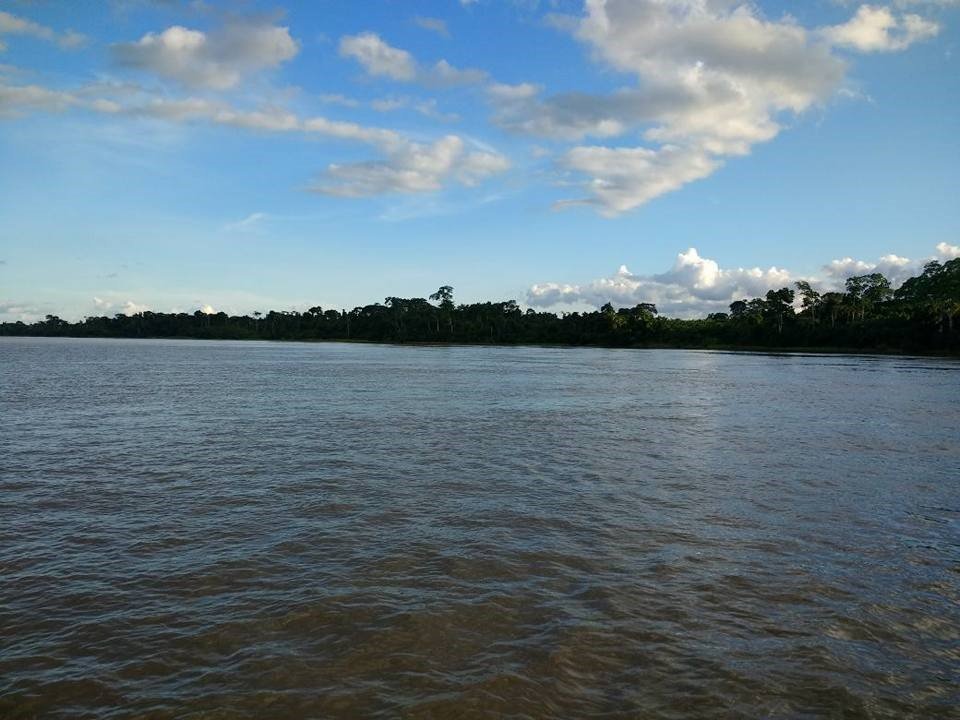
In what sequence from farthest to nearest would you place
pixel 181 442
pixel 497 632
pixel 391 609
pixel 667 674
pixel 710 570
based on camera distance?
pixel 181 442
pixel 710 570
pixel 391 609
pixel 497 632
pixel 667 674

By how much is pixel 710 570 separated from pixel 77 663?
35.2 feet

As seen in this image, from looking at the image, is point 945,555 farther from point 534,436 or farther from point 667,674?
point 534,436

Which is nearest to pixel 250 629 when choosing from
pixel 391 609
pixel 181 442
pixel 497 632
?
pixel 391 609

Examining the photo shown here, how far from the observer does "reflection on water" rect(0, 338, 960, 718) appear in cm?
790

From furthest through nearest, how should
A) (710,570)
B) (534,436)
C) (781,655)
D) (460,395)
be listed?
(460,395) < (534,436) < (710,570) < (781,655)

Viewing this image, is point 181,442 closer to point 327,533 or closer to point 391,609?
point 327,533

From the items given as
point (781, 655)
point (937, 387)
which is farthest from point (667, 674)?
point (937, 387)

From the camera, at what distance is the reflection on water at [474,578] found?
7.90m

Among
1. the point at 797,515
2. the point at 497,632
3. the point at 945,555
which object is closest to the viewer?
the point at 497,632

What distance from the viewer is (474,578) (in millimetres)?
11406

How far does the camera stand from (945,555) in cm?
1298

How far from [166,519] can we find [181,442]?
12053mm

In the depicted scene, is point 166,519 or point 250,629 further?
point 166,519

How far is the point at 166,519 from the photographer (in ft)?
48.4
